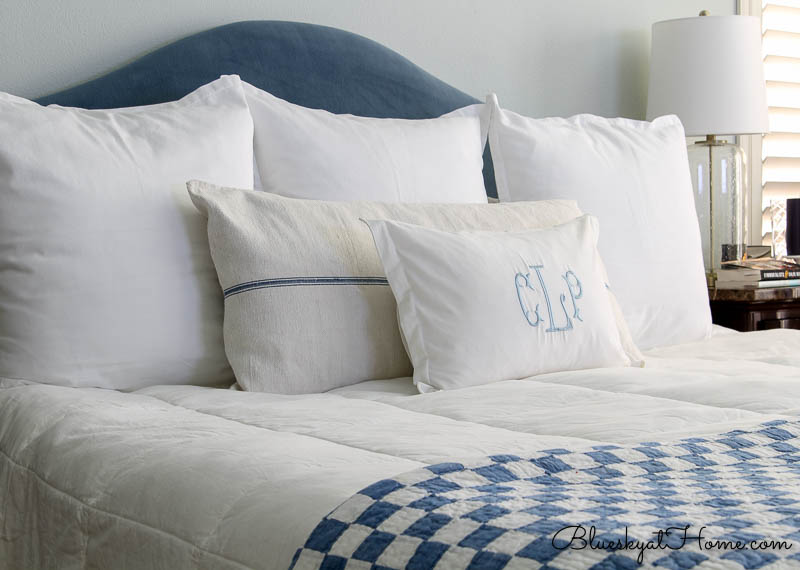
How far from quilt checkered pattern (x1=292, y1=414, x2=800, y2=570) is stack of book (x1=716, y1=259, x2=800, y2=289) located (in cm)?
155

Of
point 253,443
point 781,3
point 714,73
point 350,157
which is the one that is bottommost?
point 253,443

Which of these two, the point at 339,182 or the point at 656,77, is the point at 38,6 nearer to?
the point at 339,182

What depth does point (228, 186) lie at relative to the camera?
1.64 m

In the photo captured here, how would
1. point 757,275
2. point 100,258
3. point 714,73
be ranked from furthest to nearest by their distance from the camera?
point 714,73
point 757,275
point 100,258

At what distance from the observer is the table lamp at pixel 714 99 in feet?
8.71

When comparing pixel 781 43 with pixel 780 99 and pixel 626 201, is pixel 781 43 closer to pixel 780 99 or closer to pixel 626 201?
pixel 780 99

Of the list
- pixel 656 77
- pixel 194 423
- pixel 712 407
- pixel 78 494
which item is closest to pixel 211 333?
pixel 194 423

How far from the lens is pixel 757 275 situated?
244 centimetres

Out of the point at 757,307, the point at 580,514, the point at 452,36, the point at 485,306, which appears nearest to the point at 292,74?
the point at 452,36

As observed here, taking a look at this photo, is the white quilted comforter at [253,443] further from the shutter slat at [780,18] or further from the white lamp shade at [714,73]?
the shutter slat at [780,18]

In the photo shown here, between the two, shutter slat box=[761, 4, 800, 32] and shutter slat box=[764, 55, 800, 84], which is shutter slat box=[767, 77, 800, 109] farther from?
shutter slat box=[761, 4, 800, 32]

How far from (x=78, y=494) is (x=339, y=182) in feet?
2.80

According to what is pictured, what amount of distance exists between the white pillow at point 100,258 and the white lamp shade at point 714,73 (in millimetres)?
1595

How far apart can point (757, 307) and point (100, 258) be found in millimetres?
1728
